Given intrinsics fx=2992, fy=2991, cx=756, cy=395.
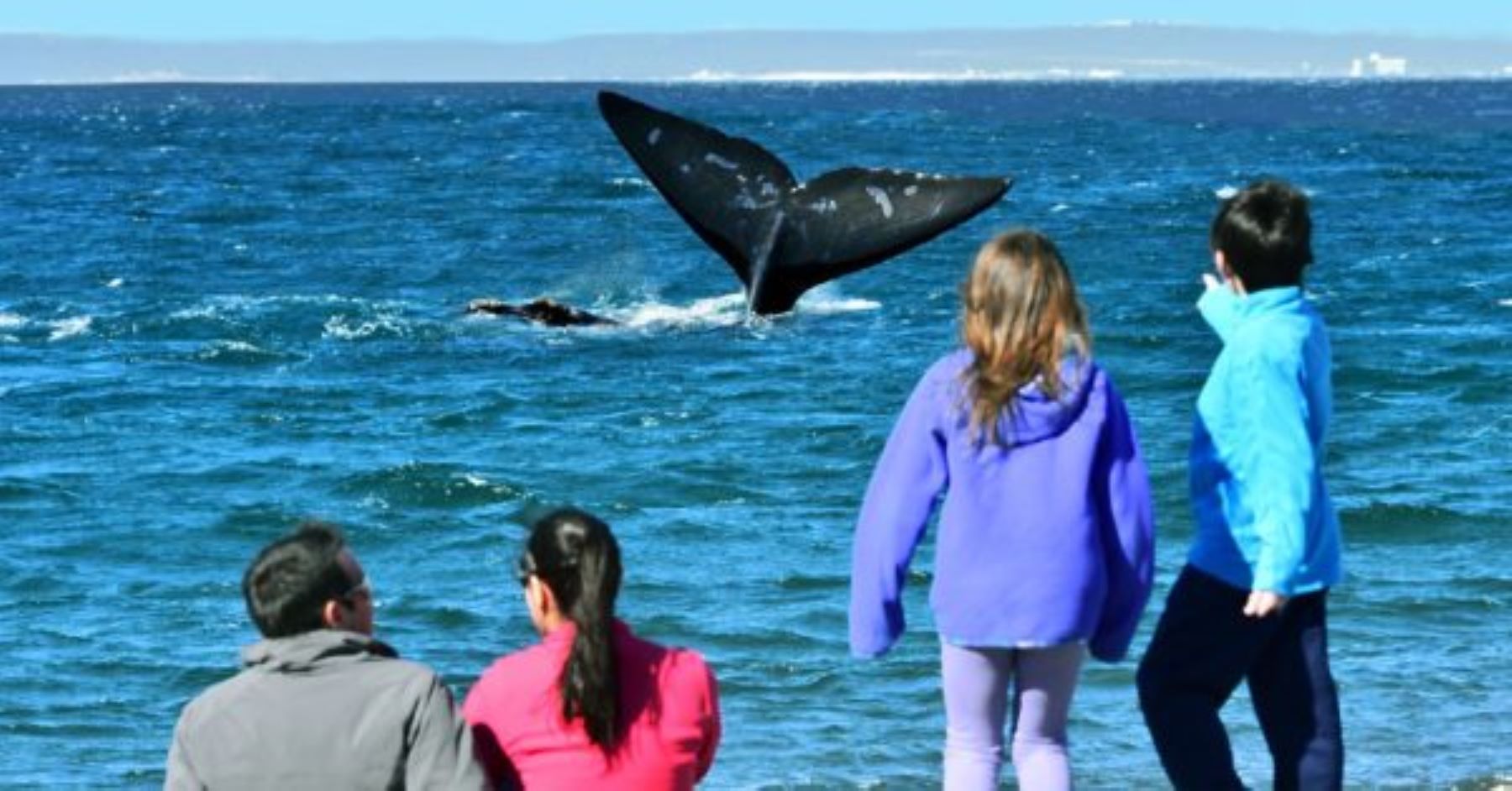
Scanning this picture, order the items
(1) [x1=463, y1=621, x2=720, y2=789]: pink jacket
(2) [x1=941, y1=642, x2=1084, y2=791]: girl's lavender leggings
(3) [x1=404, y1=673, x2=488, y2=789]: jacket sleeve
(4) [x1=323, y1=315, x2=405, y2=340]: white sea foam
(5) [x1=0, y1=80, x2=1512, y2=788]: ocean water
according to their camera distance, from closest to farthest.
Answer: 1. (3) [x1=404, y1=673, x2=488, y2=789]: jacket sleeve
2. (1) [x1=463, y1=621, x2=720, y2=789]: pink jacket
3. (2) [x1=941, y1=642, x2=1084, y2=791]: girl's lavender leggings
4. (5) [x1=0, y1=80, x2=1512, y2=788]: ocean water
5. (4) [x1=323, y1=315, x2=405, y2=340]: white sea foam

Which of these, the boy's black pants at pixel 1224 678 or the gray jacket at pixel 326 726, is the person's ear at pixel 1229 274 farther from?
the gray jacket at pixel 326 726

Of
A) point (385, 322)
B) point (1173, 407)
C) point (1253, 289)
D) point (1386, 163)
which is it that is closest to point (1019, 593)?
point (1253, 289)

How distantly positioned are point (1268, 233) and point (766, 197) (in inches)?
406

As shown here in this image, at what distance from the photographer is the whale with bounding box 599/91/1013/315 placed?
51.5ft

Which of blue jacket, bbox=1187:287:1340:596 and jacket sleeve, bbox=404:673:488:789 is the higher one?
blue jacket, bbox=1187:287:1340:596

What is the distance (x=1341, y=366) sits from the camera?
80.8 feet

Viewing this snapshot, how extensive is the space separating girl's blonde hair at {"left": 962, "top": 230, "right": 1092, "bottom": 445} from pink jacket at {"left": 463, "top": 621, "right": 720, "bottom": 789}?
852 millimetres

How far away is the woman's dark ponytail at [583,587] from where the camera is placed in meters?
5.14

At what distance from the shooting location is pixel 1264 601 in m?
6.08

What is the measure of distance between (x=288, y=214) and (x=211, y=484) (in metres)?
28.7

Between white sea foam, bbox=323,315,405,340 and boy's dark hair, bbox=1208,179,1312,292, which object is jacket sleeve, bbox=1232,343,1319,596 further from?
white sea foam, bbox=323,315,405,340

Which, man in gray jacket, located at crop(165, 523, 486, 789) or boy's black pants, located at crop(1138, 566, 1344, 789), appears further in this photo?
boy's black pants, located at crop(1138, 566, 1344, 789)

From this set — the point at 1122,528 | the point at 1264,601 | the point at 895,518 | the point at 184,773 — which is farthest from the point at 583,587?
the point at 1264,601

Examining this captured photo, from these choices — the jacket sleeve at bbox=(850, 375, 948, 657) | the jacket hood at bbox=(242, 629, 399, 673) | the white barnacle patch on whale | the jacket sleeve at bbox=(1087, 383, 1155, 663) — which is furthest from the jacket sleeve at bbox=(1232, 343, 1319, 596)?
the white barnacle patch on whale
